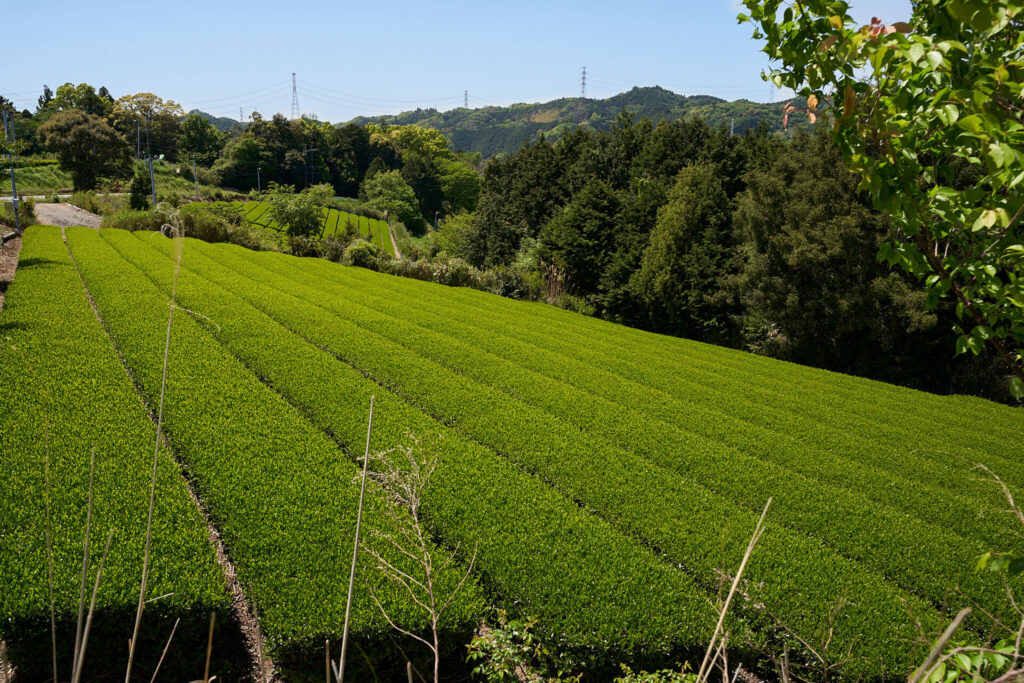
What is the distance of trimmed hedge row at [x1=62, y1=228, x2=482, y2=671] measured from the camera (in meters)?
4.24

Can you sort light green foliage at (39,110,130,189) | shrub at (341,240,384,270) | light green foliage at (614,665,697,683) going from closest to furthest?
1. light green foliage at (614,665,697,683)
2. shrub at (341,240,384,270)
3. light green foliage at (39,110,130,189)

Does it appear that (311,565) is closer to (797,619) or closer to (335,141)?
(797,619)

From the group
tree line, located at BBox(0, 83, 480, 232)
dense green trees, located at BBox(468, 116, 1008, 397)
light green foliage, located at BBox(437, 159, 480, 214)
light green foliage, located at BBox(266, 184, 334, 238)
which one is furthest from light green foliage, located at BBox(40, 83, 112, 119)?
dense green trees, located at BBox(468, 116, 1008, 397)

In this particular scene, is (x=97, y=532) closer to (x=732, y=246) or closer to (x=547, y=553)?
(x=547, y=553)

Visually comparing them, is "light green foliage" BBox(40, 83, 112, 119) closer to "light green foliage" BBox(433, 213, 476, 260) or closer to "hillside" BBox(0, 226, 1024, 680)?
"light green foliage" BBox(433, 213, 476, 260)

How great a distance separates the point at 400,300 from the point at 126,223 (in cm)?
1892

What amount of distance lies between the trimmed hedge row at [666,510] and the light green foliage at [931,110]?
1.45m

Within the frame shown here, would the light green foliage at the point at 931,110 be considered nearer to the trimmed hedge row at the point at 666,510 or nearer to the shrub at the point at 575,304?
the trimmed hedge row at the point at 666,510

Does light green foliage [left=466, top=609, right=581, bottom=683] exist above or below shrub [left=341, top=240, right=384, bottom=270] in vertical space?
below

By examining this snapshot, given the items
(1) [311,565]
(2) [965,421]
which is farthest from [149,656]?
(2) [965,421]

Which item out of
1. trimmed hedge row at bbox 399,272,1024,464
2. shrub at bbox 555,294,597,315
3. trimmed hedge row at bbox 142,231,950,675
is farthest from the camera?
shrub at bbox 555,294,597,315

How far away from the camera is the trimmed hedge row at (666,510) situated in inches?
184

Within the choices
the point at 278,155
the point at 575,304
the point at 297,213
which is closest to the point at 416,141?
the point at 278,155

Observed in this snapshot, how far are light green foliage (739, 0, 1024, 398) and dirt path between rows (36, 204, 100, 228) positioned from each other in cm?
3624
